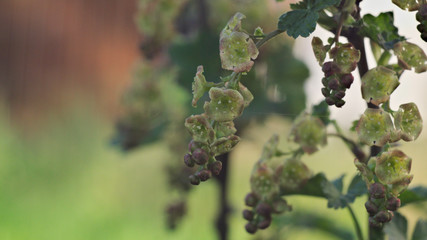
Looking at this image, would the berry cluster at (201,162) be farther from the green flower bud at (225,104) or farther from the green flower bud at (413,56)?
the green flower bud at (413,56)

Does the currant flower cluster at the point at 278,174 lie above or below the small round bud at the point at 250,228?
above

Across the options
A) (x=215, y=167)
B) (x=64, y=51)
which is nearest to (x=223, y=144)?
(x=215, y=167)

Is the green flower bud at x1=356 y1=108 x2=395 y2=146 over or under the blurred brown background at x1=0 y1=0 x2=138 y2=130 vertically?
over

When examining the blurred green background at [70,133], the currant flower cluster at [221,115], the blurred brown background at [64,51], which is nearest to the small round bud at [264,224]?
the currant flower cluster at [221,115]

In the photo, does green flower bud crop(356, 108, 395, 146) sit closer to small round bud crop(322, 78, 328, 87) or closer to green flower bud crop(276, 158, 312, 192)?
small round bud crop(322, 78, 328, 87)

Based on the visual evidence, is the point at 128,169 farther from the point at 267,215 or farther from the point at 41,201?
the point at 267,215

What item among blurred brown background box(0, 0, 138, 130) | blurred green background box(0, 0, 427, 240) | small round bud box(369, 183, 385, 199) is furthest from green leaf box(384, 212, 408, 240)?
blurred brown background box(0, 0, 138, 130)
